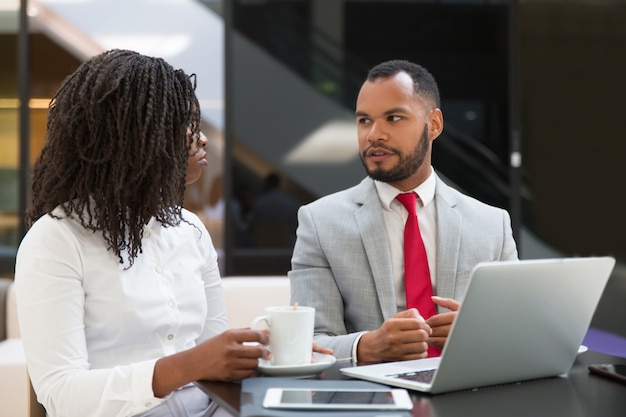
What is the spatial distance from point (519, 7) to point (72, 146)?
17.5 feet

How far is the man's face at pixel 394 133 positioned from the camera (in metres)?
2.16

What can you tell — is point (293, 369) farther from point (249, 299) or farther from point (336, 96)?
point (336, 96)

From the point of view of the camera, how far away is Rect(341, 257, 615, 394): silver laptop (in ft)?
4.12

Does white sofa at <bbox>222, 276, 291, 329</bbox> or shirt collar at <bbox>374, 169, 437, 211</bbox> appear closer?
shirt collar at <bbox>374, 169, 437, 211</bbox>

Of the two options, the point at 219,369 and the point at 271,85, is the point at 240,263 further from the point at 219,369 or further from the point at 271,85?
the point at 219,369

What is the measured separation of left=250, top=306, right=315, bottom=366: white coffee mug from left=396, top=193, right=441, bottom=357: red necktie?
680 mm

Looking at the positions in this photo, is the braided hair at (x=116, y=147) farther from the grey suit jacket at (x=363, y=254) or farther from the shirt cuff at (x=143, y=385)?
the grey suit jacket at (x=363, y=254)

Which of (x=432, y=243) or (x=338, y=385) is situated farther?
(x=432, y=243)

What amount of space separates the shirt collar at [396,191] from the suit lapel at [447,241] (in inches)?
0.9

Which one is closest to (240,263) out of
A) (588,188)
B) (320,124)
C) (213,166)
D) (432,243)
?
(213,166)

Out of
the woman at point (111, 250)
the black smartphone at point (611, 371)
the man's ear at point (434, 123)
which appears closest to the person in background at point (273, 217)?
the man's ear at point (434, 123)

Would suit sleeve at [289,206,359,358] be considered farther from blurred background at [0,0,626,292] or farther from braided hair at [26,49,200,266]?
blurred background at [0,0,626,292]

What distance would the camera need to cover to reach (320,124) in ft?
19.6

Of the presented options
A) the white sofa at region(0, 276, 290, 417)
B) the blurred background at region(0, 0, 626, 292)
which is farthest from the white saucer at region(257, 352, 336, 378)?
the blurred background at region(0, 0, 626, 292)
